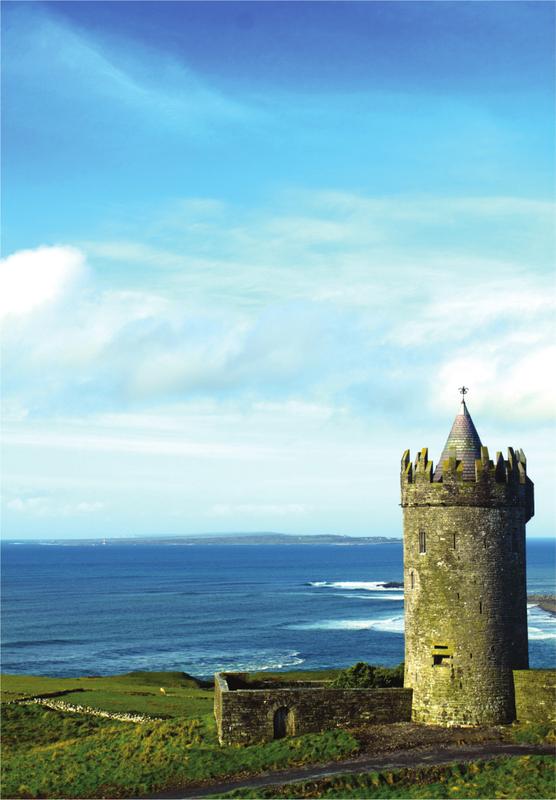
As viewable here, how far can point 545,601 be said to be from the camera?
147 metres

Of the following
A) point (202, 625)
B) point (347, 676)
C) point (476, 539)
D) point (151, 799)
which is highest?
point (476, 539)

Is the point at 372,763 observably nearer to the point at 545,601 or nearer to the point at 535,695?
the point at 535,695

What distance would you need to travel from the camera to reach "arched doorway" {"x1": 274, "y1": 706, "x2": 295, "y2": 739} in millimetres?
30750

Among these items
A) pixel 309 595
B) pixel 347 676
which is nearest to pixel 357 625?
pixel 309 595

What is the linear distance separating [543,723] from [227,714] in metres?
11.1

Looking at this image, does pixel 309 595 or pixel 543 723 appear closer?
pixel 543 723

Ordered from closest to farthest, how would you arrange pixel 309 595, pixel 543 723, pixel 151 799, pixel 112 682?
pixel 151 799 → pixel 543 723 → pixel 112 682 → pixel 309 595

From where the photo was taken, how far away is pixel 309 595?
17138 centimetres

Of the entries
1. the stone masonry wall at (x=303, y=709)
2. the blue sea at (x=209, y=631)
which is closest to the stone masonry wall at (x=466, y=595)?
the stone masonry wall at (x=303, y=709)

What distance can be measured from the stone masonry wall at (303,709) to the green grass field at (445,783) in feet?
16.8

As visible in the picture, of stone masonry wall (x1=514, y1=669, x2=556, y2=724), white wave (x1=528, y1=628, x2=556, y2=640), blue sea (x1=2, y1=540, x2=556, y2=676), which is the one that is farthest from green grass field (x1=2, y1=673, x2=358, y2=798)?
white wave (x1=528, y1=628, x2=556, y2=640)

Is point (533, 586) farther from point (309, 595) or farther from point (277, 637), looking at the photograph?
point (277, 637)

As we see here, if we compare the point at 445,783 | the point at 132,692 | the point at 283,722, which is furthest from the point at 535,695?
the point at 132,692

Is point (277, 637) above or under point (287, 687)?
under
